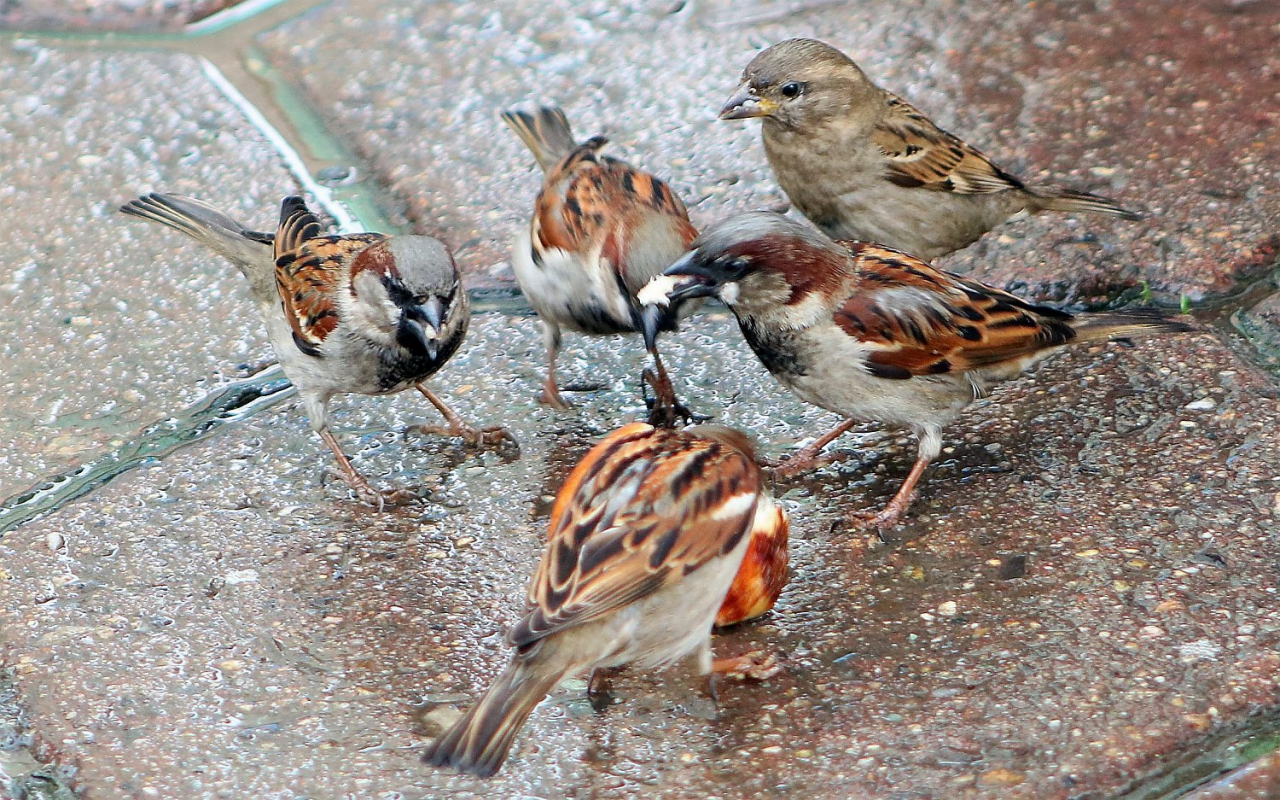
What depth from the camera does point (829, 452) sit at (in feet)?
13.0

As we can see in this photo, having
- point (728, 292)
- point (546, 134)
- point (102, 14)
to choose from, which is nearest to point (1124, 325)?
point (728, 292)

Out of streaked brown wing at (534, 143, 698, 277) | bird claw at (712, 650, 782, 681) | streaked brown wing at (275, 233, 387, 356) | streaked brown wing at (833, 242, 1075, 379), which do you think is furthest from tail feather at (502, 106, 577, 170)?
bird claw at (712, 650, 782, 681)

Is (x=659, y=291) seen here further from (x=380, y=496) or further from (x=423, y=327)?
(x=380, y=496)

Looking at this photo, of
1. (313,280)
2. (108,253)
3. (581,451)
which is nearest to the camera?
(581,451)

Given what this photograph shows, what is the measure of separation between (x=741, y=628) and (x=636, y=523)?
0.41 meters

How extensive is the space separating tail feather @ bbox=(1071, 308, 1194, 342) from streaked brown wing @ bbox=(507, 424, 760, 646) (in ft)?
3.78

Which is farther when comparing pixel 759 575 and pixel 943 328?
pixel 943 328

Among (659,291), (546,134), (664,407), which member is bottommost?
(664,407)

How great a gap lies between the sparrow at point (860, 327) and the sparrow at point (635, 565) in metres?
0.63

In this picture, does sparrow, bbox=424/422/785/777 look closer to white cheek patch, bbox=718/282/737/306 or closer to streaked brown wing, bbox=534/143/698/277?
white cheek patch, bbox=718/282/737/306

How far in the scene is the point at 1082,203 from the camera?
4363 mm

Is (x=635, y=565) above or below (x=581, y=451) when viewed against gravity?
above

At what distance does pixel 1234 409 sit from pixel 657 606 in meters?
1.68

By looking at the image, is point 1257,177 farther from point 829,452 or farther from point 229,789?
point 229,789
